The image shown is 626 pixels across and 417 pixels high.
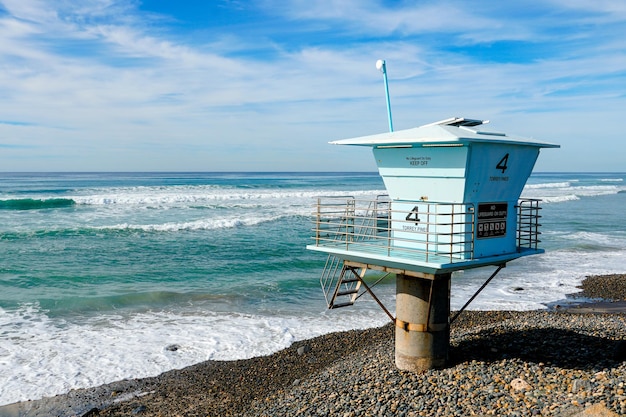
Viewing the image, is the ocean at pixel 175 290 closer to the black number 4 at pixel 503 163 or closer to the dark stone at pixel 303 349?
the dark stone at pixel 303 349

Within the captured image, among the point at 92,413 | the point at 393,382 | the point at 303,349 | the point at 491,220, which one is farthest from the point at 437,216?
the point at 92,413

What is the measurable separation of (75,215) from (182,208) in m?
9.76

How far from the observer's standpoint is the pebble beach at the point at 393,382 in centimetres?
917

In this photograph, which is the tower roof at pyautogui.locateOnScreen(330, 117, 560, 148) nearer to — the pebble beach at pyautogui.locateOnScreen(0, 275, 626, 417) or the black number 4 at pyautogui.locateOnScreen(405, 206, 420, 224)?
the black number 4 at pyautogui.locateOnScreen(405, 206, 420, 224)

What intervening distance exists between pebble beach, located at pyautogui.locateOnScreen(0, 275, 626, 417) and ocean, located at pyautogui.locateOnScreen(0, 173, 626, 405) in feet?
3.14

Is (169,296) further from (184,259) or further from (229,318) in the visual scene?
(184,259)

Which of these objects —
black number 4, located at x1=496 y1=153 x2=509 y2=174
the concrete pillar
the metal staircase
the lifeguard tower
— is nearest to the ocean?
the metal staircase

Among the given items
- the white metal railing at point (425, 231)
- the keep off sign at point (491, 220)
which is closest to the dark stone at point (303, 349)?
the white metal railing at point (425, 231)

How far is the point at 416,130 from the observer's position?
10.4 meters

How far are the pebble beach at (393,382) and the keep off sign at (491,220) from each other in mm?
2486

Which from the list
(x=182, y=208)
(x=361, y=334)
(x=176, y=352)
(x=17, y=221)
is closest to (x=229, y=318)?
(x=176, y=352)

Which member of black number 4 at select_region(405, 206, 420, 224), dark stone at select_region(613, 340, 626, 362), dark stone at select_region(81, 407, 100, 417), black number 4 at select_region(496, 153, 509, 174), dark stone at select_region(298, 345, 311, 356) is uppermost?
black number 4 at select_region(496, 153, 509, 174)

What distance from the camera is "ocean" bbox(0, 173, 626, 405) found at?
14289mm

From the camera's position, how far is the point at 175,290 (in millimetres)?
21188
